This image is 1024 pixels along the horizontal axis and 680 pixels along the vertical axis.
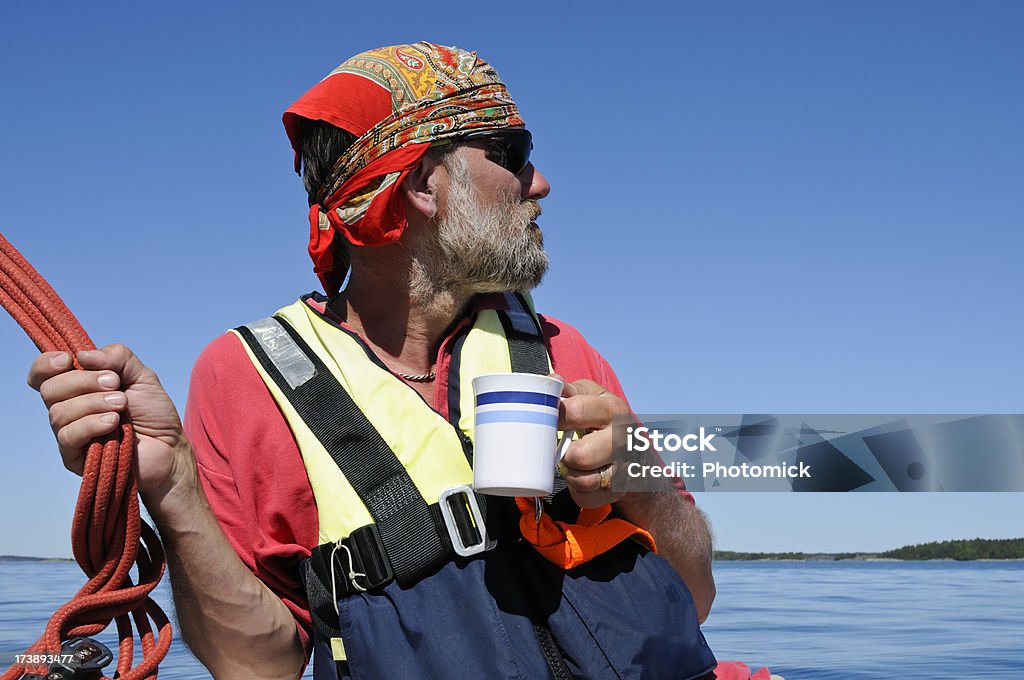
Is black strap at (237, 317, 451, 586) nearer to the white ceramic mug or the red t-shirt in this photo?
the red t-shirt

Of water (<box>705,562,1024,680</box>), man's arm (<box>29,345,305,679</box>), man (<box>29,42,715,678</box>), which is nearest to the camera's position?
man's arm (<box>29,345,305,679</box>)

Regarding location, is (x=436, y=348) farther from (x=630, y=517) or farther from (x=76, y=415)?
(x=76, y=415)

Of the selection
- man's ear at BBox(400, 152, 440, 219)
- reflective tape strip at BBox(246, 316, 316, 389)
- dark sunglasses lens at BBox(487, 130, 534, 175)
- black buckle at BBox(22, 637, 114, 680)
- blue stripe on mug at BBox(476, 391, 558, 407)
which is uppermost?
dark sunglasses lens at BBox(487, 130, 534, 175)

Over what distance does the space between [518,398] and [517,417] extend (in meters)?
0.04

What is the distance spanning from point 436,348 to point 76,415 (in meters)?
1.19

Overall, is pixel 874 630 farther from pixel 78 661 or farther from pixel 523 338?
pixel 78 661

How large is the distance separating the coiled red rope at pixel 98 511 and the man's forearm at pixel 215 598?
16 cm

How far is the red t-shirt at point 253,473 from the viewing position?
278cm

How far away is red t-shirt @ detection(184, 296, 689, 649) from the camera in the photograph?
9.12 feet

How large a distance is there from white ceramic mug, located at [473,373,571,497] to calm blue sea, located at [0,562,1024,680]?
122cm

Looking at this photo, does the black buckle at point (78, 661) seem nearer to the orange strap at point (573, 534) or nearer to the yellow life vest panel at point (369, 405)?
the yellow life vest panel at point (369, 405)

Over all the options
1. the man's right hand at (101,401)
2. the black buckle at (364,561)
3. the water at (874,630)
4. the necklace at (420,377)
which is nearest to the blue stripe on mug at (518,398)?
the black buckle at (364,561)

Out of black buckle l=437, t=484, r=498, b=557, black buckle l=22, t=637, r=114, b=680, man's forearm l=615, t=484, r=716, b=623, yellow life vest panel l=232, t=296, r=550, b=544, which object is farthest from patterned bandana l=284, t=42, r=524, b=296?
black buckle l=22, t=637, r=114, b=680

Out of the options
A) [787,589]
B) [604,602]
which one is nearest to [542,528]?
[604,602]
